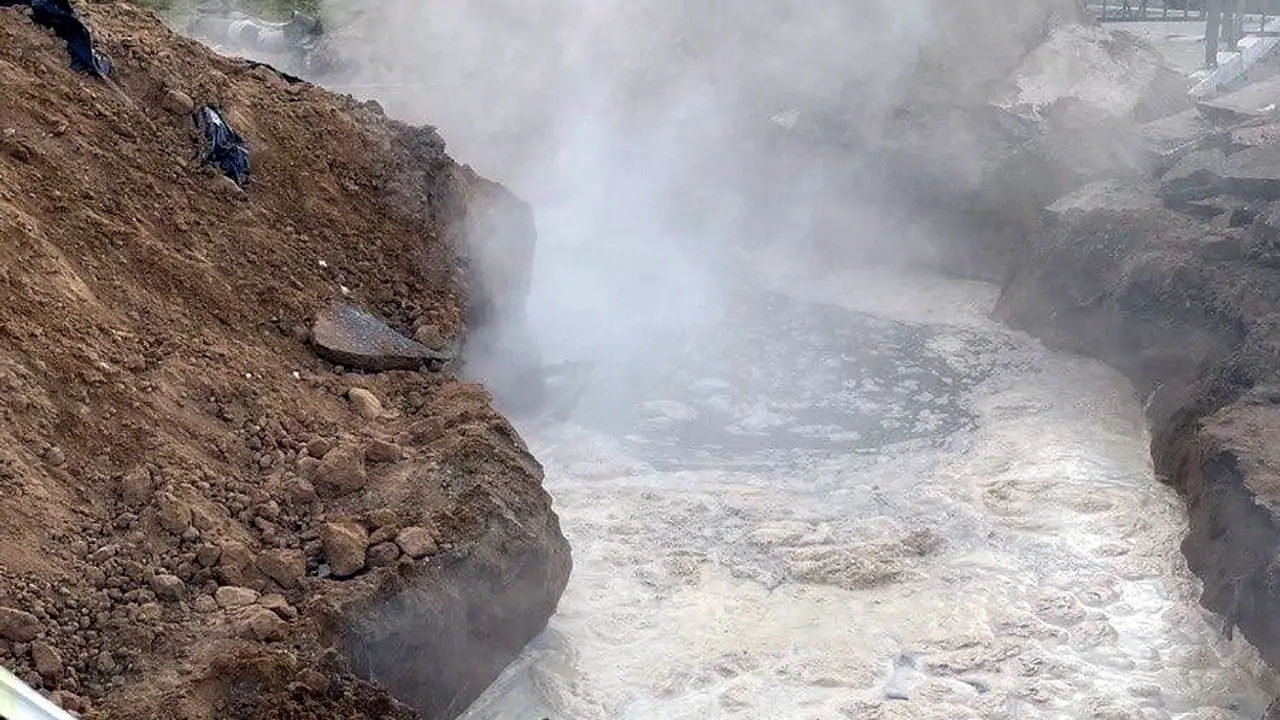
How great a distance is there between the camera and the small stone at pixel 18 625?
4582 mm

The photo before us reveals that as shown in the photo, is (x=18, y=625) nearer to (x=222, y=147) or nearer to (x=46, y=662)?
(x=46, y=662)

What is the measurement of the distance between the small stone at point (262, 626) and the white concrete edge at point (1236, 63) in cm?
1125

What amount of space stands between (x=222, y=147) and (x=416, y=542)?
295 cm

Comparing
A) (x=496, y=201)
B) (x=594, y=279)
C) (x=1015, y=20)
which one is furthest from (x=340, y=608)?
(x=1015, y=20)

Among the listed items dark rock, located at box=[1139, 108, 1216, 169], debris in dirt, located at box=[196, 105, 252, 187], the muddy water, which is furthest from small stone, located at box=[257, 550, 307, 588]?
dark rock, located at box=[1139, 108, 1216, 169]

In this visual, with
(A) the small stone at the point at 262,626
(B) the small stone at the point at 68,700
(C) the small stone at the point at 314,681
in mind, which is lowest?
(B) the small stone at the point at 68,700

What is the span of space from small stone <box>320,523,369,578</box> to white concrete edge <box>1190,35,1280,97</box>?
10704 mm

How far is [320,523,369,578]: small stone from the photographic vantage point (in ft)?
18.0

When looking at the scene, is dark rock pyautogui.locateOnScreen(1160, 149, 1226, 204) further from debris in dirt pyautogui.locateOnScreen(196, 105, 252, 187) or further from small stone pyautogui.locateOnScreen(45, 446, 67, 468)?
small stone pyautogui.locateOnScreen(45, 446, 67, 468)

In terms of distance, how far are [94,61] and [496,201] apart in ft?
9.25

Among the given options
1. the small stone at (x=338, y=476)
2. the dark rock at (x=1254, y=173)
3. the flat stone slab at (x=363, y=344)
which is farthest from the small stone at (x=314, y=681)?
the dark rock at (x=1254, y=173)

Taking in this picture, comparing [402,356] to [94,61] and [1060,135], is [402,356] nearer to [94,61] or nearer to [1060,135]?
[94,61]

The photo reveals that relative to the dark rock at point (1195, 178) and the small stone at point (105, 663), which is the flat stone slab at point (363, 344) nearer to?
the small stone at point (105, 663)

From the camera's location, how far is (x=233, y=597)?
514 centimetres
